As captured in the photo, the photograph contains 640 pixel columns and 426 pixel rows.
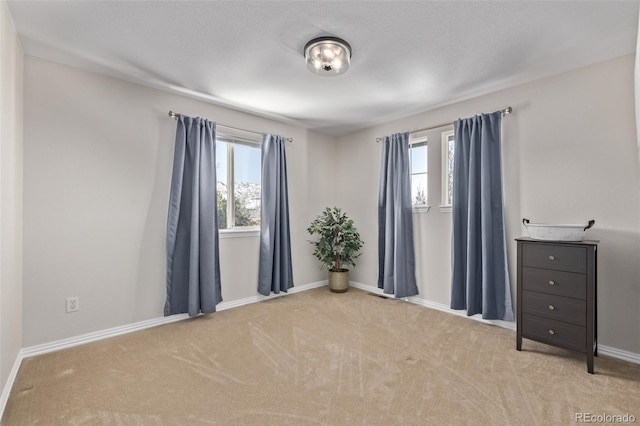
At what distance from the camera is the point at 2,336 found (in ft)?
5.84

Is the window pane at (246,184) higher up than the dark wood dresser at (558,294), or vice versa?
the window pane at (246,184)

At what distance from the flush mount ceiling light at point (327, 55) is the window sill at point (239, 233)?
2067 mm

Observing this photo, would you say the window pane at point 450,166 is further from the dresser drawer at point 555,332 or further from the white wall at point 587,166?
the dresser drawer at point 555,332

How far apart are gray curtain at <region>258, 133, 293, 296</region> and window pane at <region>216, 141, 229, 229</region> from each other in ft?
1.49

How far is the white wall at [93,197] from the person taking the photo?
2.41 m

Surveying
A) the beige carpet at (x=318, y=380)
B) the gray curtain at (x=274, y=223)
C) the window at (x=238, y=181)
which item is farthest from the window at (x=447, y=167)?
the window at (x=238, y=181)

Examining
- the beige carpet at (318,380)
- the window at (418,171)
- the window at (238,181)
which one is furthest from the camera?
the window at (418,171)

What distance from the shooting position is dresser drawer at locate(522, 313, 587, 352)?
7.09 ft

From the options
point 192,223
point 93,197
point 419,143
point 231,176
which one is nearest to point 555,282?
point 419,143

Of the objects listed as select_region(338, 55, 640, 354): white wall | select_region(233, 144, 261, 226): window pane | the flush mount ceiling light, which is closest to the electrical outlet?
select_region(233, 144, 261, 226): window pane

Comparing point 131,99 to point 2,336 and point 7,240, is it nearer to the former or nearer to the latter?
point 7,240

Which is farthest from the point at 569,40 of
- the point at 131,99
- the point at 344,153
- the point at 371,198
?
the point at 131,99

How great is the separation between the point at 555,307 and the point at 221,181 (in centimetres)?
340

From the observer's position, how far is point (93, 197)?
2658 mm
